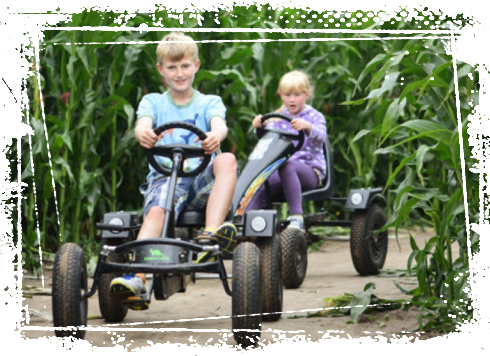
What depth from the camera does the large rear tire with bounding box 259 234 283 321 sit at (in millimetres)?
4633

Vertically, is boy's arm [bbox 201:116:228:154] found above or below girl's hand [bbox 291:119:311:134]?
below

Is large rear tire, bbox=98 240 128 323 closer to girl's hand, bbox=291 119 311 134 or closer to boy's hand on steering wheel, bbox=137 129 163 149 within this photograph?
boy's hand on steering wheel, bbox=137 129 163 149

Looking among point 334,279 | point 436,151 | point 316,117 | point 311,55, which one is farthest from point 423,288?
point 311,55

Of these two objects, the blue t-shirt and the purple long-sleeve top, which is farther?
the purple long-sleeve top

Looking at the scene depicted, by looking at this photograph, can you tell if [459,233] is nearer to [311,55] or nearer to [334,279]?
[334,279]

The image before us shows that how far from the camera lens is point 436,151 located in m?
3.92

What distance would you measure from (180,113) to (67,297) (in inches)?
56.9

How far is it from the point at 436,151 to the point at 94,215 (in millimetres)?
4241

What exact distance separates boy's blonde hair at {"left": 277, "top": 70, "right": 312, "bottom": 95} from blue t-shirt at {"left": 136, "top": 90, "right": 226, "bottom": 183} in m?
1.75

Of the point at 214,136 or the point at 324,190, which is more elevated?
the point at 214,136

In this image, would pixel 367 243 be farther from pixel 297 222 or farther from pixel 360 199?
pixel 297 222

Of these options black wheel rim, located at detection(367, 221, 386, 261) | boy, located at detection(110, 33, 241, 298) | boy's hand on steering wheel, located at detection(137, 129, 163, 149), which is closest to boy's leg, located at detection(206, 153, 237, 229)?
boy, located at detection(110, 33, 241, 298)

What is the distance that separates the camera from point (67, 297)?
391 centimetres

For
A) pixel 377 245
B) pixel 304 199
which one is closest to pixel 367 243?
pixel 377 245
